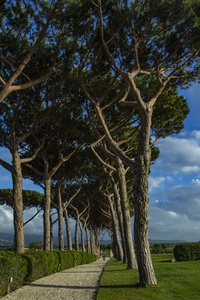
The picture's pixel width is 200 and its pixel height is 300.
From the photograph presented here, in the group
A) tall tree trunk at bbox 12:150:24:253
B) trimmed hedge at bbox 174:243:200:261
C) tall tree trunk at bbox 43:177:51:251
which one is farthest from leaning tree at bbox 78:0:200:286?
trimmed hedge at bbox 174:243:200:261

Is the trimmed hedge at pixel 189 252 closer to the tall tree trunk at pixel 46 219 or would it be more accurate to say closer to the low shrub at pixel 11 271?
the tall tree trunk at pixel 46 219

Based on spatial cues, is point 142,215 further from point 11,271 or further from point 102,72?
point 102,72

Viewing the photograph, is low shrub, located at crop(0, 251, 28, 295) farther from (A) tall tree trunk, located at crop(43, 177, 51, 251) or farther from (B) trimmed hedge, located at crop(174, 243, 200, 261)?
(B) trimmed hedge, located at crop(174, 243, 200, 261)

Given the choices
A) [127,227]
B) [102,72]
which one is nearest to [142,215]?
[127,227]

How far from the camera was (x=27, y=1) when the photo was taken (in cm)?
912

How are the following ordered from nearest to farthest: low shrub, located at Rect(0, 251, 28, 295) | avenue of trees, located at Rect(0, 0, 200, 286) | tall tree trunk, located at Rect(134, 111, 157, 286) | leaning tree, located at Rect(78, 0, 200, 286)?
low shrub, located at Rect(0, 251, 28, 295) < tall tree trunk, located at Rect(134, 111, 157, 286) < leaning tree, located at Rect(78, 0, 200, 286) < avenue of trees, located at Rect(0, 0, 200, 286)

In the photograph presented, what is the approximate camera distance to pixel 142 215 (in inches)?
265

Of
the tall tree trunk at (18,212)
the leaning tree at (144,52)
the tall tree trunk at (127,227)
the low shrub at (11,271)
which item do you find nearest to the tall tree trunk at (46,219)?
the tall tree trunk at (18,212)

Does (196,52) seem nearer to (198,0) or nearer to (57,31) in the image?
(198,0)

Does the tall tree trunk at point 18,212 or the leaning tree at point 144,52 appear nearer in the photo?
the leaning tree at point 144,52

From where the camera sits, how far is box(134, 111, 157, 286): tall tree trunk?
6448mm

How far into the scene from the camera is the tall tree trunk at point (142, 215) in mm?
6448

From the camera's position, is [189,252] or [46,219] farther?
[46,219]

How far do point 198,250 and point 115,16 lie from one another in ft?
41.8
